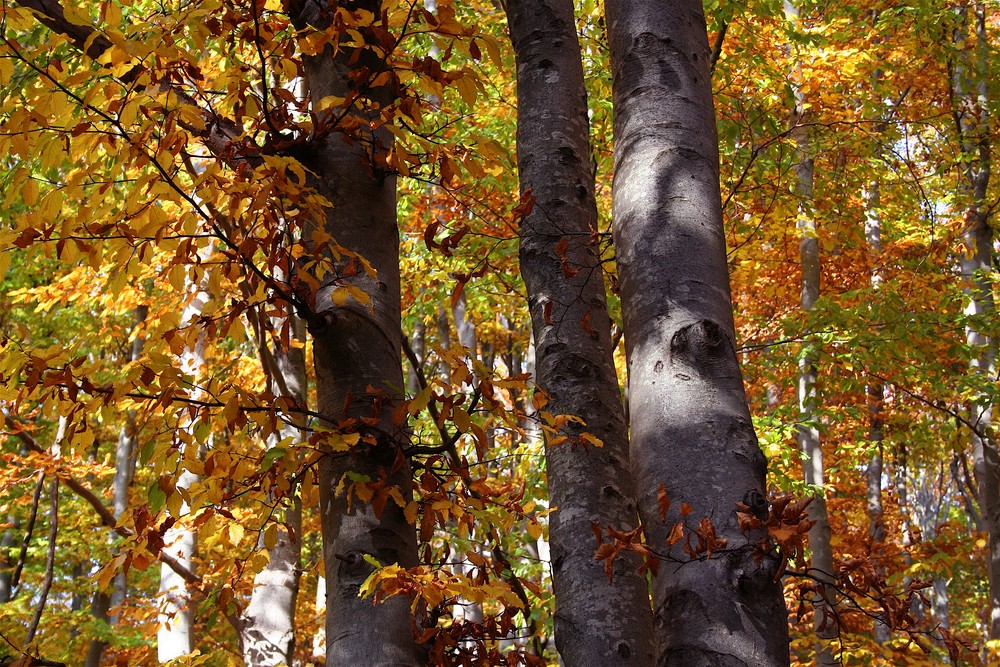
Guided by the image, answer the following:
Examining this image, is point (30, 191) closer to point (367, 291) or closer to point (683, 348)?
point (367, 291)

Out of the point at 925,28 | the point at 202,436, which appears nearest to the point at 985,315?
the point at 925,28

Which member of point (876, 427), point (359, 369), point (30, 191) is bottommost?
point (359, 369)

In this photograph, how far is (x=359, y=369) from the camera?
7.99 feet

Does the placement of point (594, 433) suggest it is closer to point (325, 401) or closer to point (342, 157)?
point (325, 401)

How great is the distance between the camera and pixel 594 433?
277cm

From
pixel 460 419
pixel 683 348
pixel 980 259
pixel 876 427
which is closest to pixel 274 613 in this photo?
pixel 460 419

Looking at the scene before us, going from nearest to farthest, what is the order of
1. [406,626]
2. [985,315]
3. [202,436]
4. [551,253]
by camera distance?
[202,436] < [406,626] < [551,253] < [985,315]

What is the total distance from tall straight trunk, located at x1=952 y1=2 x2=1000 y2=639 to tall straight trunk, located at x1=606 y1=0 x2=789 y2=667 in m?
6.24

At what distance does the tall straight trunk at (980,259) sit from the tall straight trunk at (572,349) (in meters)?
5.75

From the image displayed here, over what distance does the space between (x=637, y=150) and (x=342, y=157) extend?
99 centimetres

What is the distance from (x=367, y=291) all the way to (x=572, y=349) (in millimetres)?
784

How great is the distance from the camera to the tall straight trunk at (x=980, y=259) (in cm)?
809

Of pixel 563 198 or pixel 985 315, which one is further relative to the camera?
pixel 985 315

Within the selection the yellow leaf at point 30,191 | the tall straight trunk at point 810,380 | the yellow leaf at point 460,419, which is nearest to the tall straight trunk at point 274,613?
the yellow leaf at point 30,191
